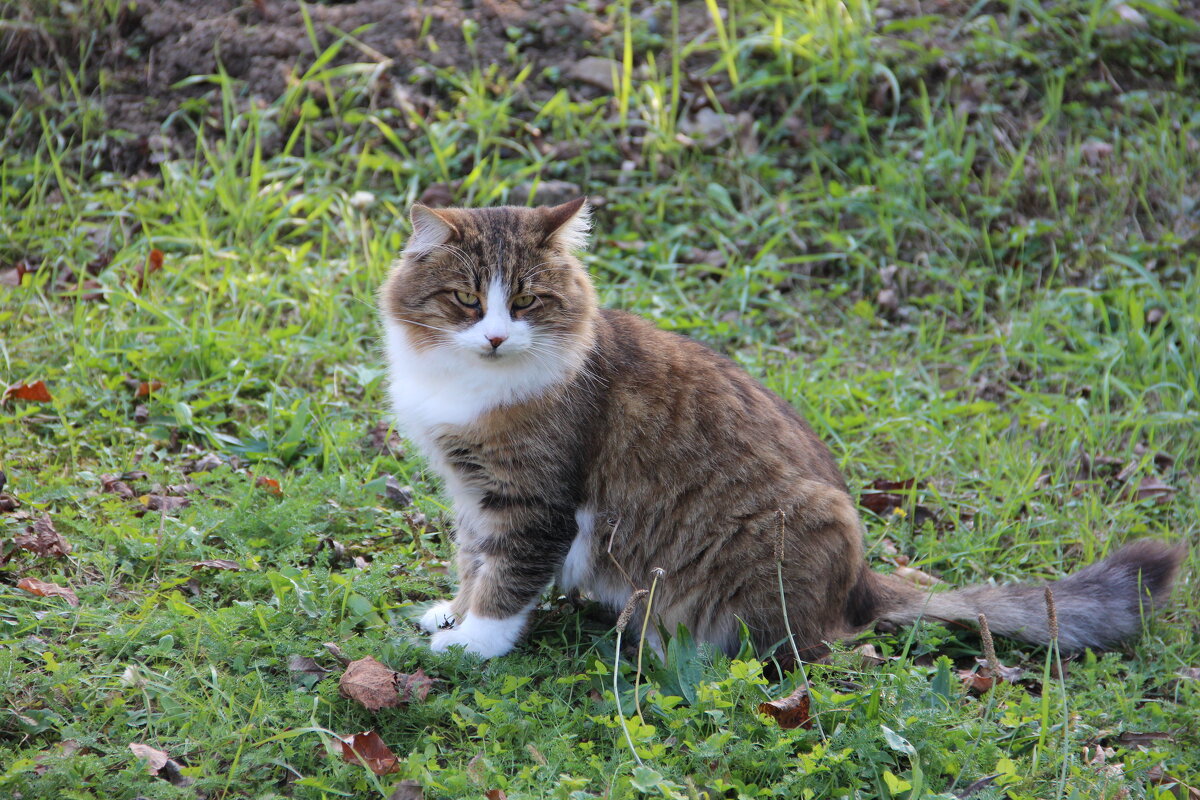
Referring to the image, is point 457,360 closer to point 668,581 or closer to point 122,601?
point 668,581

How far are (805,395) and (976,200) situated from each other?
2.08 m

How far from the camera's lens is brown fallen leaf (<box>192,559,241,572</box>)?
11.7 ft

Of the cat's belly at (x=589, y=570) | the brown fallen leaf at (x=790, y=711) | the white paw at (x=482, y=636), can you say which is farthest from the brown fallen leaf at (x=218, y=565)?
→ the brown fallen leaf at (x=790, y=711)

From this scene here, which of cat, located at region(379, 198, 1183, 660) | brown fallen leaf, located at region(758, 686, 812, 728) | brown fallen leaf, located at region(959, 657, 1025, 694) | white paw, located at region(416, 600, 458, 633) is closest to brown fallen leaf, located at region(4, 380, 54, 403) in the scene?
cat, located at region(379, 198, 1183, 660)

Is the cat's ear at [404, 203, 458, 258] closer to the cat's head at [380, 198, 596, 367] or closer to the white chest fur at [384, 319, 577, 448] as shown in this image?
the cat's head at [380, 198, 596, 367]

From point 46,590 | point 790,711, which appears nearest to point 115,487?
point 46,590

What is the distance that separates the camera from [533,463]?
11.1 feet

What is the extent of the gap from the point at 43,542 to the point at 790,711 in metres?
2.54

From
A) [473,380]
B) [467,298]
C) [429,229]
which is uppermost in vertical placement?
[429,229]

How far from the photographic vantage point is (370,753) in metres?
2.84

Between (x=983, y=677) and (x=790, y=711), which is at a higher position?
(x=790, y=711)

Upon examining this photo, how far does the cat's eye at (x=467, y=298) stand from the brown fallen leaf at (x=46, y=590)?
1.57 m

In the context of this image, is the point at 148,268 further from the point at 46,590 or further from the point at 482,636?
the point at 482,636

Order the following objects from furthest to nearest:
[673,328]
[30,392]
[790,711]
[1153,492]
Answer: [673,328]
[1153,492]
[30,392]
[790,711]
